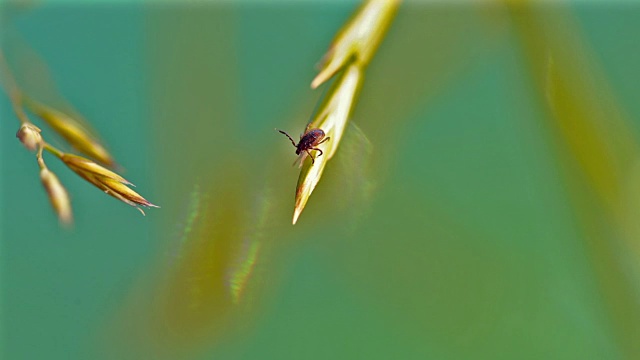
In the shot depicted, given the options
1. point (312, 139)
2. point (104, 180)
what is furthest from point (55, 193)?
point (312, 139)

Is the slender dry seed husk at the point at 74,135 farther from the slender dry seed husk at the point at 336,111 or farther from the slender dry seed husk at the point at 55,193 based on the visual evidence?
the slender dry seed husk at the point at 336,111

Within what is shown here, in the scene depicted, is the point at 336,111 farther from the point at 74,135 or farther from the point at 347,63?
the point at 74,135

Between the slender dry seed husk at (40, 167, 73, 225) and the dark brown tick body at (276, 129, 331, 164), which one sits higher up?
the dark brown tick body at (276, 129, 331, 164)

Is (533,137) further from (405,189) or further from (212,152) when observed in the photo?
(212,152)

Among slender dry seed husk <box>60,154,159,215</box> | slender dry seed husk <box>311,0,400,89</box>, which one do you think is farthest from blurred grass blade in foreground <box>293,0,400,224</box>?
slender dry seed husk <box>60,154,159,215</box>

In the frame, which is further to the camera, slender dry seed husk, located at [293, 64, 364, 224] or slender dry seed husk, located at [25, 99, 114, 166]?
slender dry seed husk, located at [25, 99, 114, 166]

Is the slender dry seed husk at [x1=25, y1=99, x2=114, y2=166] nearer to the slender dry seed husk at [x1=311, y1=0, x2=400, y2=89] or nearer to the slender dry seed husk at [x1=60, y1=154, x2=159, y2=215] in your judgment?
the slender dry seed husk at [x1=60, y1=154, x2=159, y2=215]
